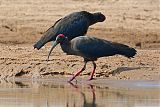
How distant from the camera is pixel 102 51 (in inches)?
543

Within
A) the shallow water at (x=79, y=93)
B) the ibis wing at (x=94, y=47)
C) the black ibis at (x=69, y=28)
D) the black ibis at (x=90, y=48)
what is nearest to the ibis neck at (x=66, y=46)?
the black ibis at (x=90, y=48)

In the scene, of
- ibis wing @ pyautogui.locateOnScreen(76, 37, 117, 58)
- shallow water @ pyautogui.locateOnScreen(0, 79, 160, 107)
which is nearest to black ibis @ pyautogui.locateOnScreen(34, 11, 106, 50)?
ibis wing @ pyautogui.locateOnScreen(76, 37, 117, 58)

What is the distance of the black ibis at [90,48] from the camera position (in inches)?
538

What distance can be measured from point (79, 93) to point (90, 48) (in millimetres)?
1650

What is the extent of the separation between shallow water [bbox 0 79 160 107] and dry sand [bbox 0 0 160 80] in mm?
609

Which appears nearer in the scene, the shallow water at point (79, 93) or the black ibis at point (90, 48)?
the shallow water at point (79, 93)

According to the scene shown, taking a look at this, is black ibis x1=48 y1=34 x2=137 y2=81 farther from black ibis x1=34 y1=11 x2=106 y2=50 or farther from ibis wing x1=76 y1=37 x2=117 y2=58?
black ibis x1=34 y1=11 x2=106 y2=50

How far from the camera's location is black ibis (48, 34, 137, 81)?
13.7m

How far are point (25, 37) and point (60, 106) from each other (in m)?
7.69

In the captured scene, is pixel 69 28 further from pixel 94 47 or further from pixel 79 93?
pixel 79 93

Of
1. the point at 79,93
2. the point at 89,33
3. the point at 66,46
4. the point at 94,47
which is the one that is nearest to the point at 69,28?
the point at 66,46

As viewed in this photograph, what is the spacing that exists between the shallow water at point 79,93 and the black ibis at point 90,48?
1.52 feet

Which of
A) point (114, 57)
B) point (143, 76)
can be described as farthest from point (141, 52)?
point (143, 76)

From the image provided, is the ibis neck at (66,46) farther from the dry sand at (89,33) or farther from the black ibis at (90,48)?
the dry sand at (89,33)
